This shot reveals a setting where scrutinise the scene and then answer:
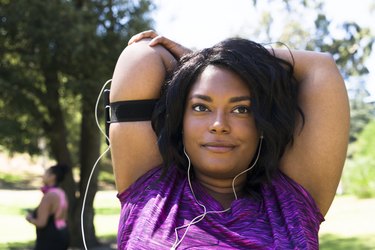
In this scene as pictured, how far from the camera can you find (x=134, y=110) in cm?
216

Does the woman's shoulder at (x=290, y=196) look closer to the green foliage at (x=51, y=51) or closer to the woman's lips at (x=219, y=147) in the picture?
the woman's lips at (x=219, y=147)

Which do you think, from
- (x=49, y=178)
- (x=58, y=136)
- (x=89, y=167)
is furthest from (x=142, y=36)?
(x=89, y=167)

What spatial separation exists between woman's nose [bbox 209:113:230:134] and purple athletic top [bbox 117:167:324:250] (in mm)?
235

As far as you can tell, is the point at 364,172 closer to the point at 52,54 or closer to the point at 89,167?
the point at 89,167

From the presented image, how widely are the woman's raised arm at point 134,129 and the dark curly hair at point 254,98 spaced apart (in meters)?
0.07

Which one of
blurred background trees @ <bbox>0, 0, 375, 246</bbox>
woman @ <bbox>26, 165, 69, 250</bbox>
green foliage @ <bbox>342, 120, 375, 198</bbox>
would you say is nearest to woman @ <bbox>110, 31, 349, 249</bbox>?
woman @ <bbox>26, 165, 69, 250</bbox>

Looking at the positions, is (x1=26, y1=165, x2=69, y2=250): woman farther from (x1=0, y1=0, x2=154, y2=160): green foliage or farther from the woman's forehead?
the woman's forehead

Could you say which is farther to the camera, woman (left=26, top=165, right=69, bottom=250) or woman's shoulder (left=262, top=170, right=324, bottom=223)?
woman (left=26, top=165, right=69, bottom=250)

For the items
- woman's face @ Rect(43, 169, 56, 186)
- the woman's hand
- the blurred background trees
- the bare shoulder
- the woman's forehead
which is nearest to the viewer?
the woman's forehead

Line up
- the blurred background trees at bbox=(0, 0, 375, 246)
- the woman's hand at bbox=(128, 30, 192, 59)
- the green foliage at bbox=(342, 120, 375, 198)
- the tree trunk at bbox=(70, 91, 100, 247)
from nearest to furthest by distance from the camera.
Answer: the woman's hand at bbox=(128, 30, 192, 59) < the blurred background trees at bbox=(0, 0, 375, 246) < the tree trunk at bbox=(70, 91, 100, 247) < the green foliage at bbox=(342, 120, 375, 198)

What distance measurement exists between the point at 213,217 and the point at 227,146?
0.23m

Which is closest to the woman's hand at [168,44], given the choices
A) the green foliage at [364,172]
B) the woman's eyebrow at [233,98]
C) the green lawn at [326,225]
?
the woman's eyebrow at [233,98]

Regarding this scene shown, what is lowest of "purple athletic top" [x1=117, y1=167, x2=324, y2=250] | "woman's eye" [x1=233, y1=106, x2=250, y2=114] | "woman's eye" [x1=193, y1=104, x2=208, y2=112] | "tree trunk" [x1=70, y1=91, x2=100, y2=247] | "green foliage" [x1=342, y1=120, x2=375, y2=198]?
"green foliage" [x1=342, y1=120, x2=375, y2=198]

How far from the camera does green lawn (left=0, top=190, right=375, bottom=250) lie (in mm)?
12789
